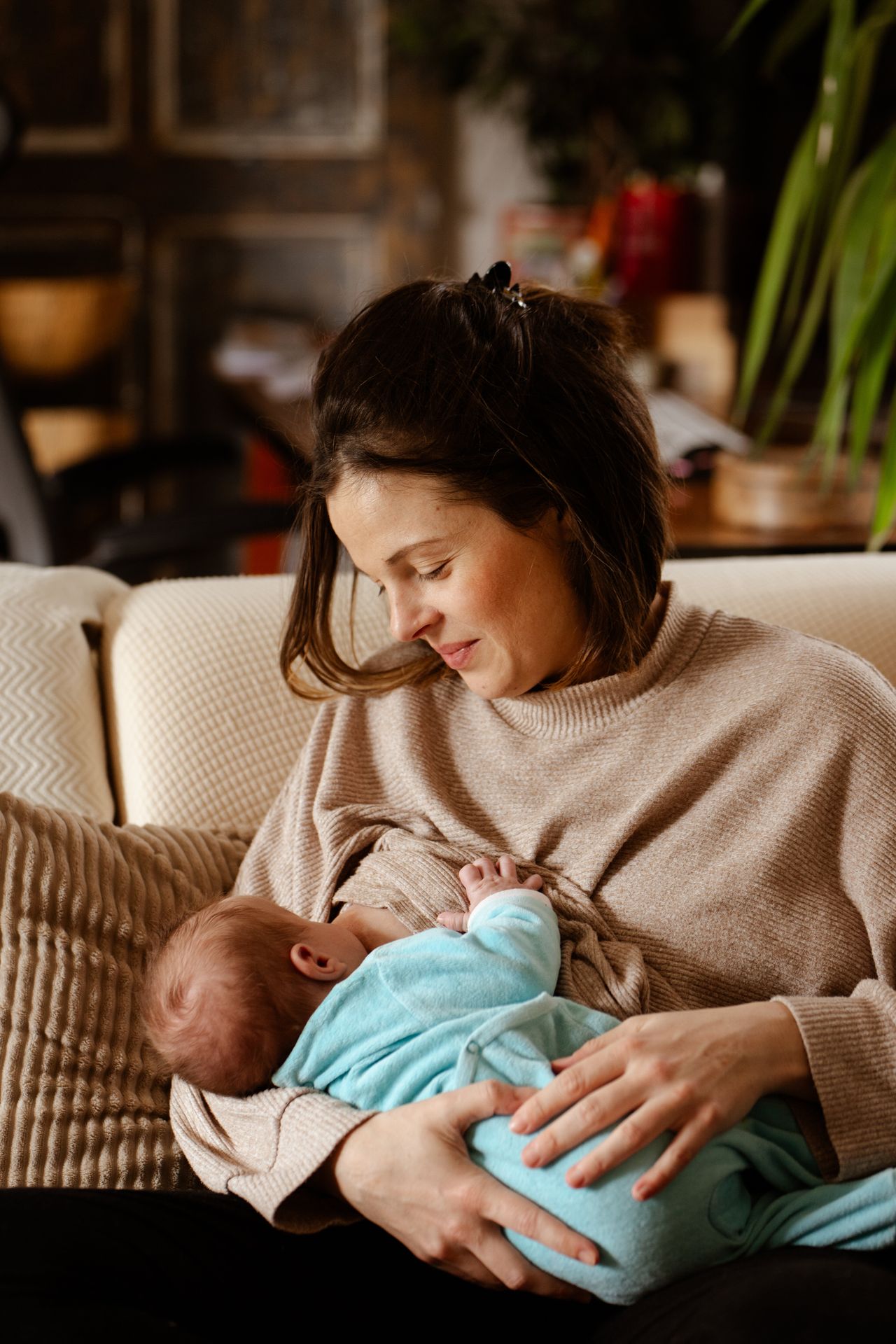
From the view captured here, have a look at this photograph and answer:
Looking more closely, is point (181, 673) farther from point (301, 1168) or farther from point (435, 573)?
point (301, 1168)

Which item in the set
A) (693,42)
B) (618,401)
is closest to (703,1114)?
(618,401)

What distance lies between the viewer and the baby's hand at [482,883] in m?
1.27

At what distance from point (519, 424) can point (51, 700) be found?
662 mm

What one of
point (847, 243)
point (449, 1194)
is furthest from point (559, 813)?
point (847, 243)

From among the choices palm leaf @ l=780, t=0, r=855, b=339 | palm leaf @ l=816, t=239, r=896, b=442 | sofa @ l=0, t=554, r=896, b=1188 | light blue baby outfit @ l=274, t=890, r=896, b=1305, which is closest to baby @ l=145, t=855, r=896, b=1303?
light blue baby outfit @ l=274, t=890, r=896, b=1305

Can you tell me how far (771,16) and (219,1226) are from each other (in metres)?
3.28

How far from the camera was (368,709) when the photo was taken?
1.52 metres

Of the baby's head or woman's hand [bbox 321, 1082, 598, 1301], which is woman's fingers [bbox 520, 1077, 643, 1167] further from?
the baby's head

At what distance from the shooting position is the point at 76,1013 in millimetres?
1292

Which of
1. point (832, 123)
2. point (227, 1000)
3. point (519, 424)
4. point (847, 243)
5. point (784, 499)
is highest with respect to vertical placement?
point (832, 123)

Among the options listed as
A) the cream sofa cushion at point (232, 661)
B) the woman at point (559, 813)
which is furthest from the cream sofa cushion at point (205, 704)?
the woman at point (559, 813)

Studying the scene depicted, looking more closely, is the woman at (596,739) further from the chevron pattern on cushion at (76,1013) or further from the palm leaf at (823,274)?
the palm leaf at (823,274)

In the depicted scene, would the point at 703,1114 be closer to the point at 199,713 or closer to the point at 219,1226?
the point at 219,1226

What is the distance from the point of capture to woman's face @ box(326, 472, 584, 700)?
126cm
